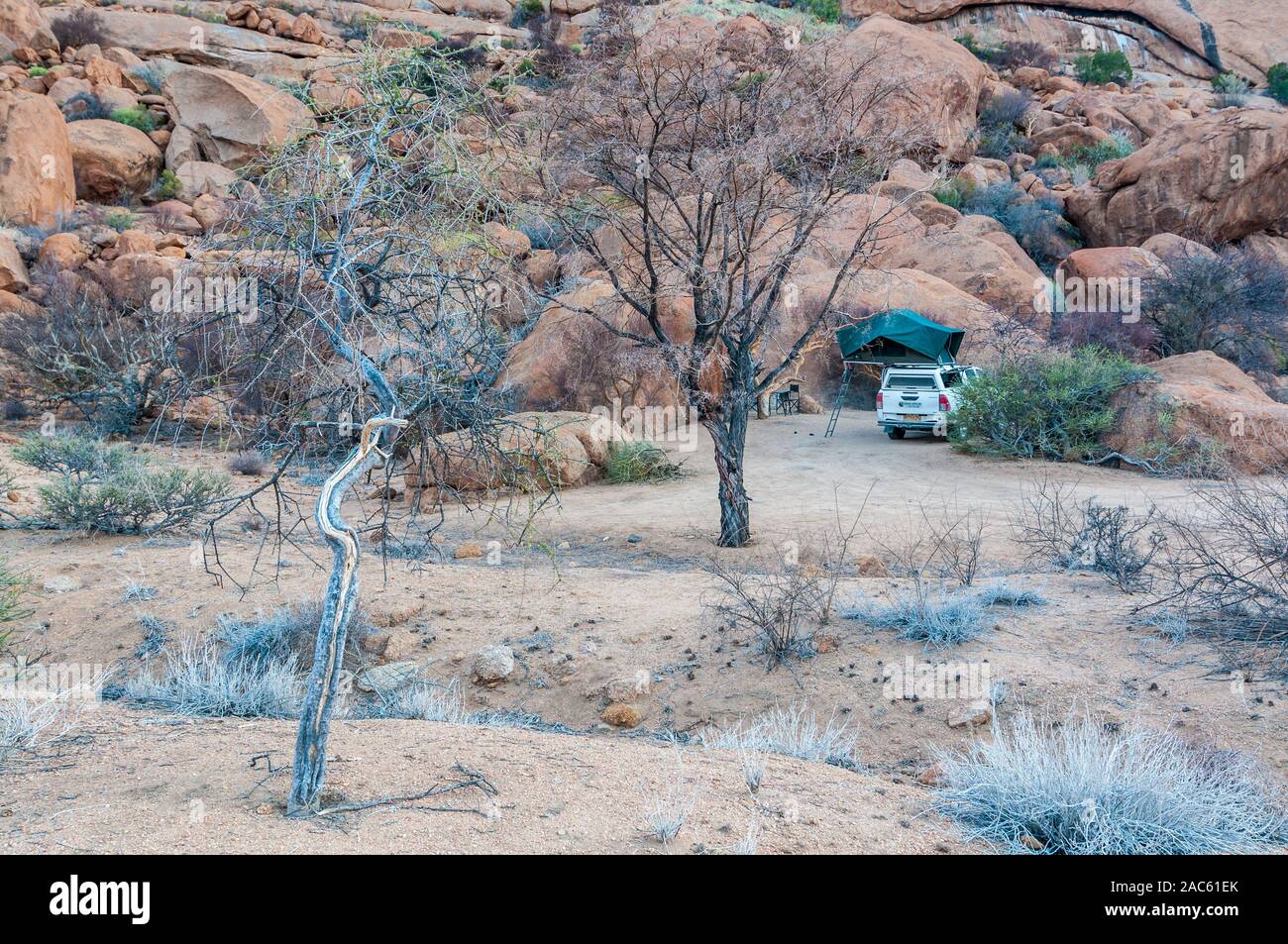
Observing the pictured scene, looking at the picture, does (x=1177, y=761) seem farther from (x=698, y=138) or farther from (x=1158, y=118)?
(x=1158, y=118)

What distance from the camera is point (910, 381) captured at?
722 inches

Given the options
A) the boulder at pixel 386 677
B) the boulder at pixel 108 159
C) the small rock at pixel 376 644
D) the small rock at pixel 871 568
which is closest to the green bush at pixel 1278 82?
the small rock at pixel 871 568

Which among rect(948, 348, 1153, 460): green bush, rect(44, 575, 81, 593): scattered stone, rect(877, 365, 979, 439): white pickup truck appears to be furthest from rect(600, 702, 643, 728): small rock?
rect(877, 365, 979, 439): white pickup truck

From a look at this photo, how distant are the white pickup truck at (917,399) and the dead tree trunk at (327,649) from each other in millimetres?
15670

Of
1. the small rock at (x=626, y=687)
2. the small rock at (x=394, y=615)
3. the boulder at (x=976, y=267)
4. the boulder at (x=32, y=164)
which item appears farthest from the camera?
the boulder at (x=32, y=164)

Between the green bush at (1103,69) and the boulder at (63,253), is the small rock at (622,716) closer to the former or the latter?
the boulder at (63,253)

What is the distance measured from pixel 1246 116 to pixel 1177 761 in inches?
1226

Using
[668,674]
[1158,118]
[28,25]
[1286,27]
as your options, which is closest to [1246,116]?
[1158,118]

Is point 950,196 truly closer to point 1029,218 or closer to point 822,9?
point 1029,218

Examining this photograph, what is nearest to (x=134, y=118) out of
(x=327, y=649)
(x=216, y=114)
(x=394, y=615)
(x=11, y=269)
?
(x=216, y=114)

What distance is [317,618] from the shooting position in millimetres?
6871

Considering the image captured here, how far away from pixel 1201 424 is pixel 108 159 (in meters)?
28.9

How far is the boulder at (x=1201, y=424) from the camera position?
14352 mm

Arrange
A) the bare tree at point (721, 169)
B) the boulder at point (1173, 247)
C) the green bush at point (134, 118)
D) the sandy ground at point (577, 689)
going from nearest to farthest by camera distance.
→ the sandy ground at point (577, 689)
the bare tree at point (721, 169)
the boulder at point (1173, 247)
the green bush at point (134, 118)
